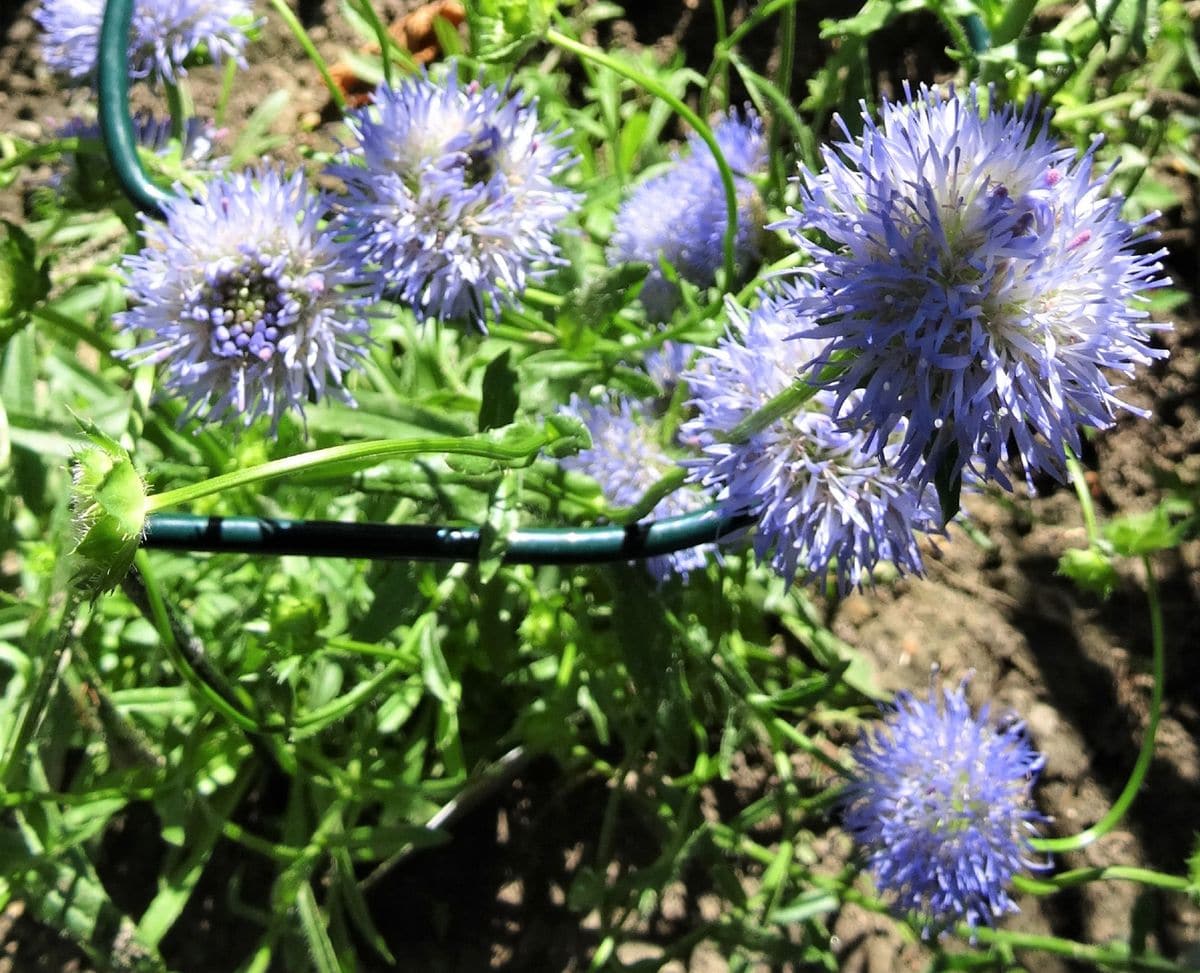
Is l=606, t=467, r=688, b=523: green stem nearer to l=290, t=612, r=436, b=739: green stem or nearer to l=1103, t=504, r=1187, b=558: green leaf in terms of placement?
l=290, t=612, r=436, b=739: green stem

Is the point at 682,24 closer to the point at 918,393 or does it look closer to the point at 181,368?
the point at 181,368

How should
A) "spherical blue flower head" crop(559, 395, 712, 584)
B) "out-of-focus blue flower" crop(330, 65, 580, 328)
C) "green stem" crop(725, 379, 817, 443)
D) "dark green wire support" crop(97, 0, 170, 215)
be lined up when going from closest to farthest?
"green stem" crop(725, 379, 817, 443), "out-of-focus blue flower" crop(330, 65, 580, 328), "dark green wire support" crop(97, 0, 170, 215), "spherical blue flower head" crop(559, 395, 712, 584)

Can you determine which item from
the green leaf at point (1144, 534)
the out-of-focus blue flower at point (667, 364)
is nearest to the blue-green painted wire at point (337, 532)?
the out-of-focus blue flower at point (667, 364)

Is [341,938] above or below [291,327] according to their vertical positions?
below

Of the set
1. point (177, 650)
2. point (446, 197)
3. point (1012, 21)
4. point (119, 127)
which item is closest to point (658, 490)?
point (446, 197)

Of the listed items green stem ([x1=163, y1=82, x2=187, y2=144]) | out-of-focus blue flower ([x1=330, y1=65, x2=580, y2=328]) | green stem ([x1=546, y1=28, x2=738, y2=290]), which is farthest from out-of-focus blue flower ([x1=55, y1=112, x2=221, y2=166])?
green stem ([x1=546, y1=28, x2=738, y2=290])

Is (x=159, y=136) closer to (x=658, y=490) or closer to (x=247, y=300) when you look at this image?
(x=247, y=300)

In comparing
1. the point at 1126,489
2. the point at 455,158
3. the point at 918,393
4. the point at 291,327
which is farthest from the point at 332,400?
the point at 1126,489

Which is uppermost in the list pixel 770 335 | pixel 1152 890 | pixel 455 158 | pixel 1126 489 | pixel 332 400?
pixel 455 158
